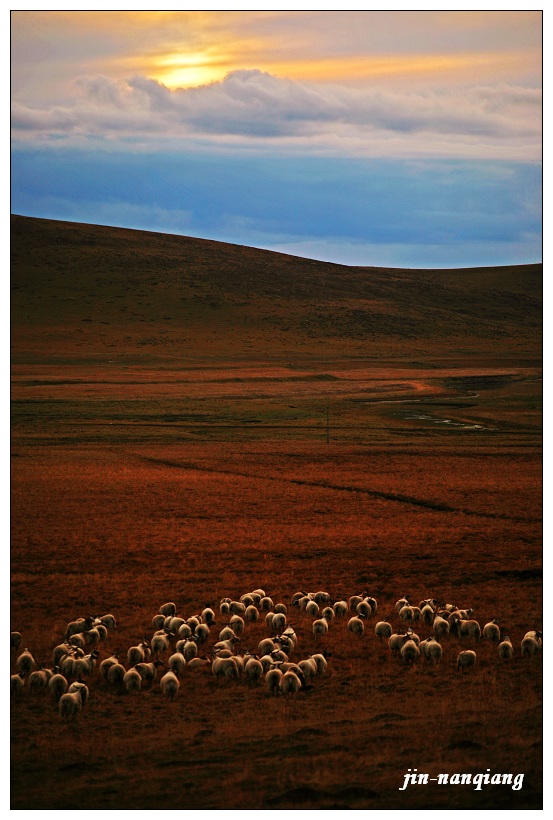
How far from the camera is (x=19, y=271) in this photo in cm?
11950

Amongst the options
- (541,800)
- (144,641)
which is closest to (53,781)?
(144,641)

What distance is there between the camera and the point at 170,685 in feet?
42.8

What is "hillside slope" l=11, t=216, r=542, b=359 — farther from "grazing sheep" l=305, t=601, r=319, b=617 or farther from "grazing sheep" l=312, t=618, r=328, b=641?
"grazing sheep" l=312, t=618, r=328, b=641

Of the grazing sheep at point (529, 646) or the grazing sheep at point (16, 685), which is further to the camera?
the grazing sheep at point (529, 646)

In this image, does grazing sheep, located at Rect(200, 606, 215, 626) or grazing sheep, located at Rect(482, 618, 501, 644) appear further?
grazing sheep, located at Rect(200, 606, 215, 626)

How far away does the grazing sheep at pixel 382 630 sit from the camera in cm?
1589

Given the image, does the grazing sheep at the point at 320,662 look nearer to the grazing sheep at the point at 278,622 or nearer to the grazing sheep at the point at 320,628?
the grazing sheep at the point at 320,628

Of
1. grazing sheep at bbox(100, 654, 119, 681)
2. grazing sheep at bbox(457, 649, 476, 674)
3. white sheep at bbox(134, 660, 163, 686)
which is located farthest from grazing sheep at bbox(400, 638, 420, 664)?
grazing sheep at bbox(100, 654, 119, 681)

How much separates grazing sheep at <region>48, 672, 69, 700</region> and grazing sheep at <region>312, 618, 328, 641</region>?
4.70m

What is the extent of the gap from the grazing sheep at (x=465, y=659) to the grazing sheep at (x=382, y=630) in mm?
1749

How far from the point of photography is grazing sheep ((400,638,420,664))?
14594 mm

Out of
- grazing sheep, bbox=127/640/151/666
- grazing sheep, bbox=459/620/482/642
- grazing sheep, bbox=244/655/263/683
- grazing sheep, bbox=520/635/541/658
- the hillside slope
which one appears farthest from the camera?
the hillside slope

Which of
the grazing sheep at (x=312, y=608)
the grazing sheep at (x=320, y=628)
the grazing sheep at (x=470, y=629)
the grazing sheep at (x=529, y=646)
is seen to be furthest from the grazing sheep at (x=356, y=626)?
the grazing sheep at (x=529, y=646)

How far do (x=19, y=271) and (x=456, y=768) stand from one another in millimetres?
116616
